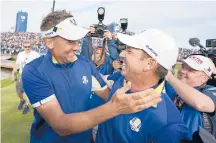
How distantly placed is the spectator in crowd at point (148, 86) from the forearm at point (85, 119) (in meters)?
0.38

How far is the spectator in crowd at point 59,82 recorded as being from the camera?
89.2 inches

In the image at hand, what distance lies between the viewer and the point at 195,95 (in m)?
2.70

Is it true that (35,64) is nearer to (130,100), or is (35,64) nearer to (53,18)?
(53,18)

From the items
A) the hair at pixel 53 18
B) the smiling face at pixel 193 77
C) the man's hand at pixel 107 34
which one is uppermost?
the hair at pixel 53 18

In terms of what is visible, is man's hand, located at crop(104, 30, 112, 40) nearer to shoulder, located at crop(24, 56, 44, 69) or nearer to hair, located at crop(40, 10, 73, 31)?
hair, located at crop(40, 10, 73, 31)

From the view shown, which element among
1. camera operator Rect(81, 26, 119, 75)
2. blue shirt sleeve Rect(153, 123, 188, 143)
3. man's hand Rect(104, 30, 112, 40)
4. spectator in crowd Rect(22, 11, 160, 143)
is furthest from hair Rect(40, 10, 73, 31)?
man's hand Rect(104, 30, 112, 40)

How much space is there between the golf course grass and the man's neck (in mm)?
4467

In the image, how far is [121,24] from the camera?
16.7 feet

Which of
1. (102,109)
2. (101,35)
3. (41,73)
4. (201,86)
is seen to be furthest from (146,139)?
(101,35)

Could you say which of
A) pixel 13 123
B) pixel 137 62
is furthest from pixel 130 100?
pixel 13 123

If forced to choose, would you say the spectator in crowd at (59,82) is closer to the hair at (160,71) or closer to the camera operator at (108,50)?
the hair at (160,71)

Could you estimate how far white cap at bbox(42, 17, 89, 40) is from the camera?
2.47m

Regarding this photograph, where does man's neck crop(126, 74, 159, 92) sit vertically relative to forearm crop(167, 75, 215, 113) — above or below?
above

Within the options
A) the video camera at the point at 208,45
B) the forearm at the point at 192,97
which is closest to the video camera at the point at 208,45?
the video camera at the point at 208,45
